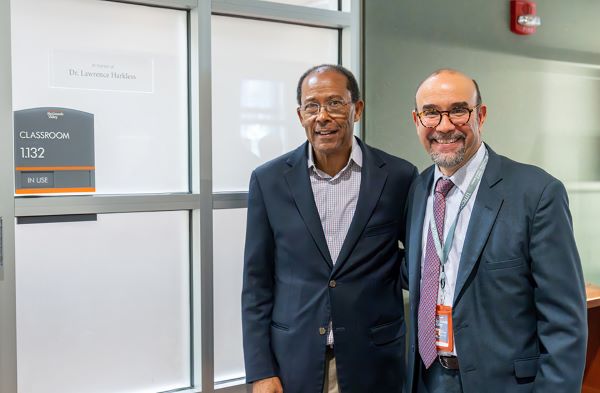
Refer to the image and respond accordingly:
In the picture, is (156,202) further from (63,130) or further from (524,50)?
(524,50)

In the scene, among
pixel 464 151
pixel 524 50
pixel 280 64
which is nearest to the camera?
pixel 464 151

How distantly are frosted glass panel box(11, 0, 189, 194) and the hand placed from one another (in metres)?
0.84

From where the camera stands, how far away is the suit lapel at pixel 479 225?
5.60ft

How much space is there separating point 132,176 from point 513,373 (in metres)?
1.49

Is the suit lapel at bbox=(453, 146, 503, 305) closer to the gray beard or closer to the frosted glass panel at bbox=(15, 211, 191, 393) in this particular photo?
the gray beard

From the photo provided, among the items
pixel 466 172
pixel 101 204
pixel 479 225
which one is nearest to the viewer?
pixel 479 225

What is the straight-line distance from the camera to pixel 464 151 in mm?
1813

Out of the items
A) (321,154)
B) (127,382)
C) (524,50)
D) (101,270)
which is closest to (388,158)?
(321,154)

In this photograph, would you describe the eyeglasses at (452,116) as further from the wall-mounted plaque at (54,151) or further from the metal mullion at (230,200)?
the wall-mounted plaque at (54,151)

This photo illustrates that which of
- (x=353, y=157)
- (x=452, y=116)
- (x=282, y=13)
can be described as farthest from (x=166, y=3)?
(x=452, y=116)

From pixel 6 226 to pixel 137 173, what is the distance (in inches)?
20.0

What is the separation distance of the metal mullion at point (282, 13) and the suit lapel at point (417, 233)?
1.00 m

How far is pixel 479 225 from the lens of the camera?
173cm

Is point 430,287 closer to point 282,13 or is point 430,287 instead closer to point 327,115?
point 327,115
